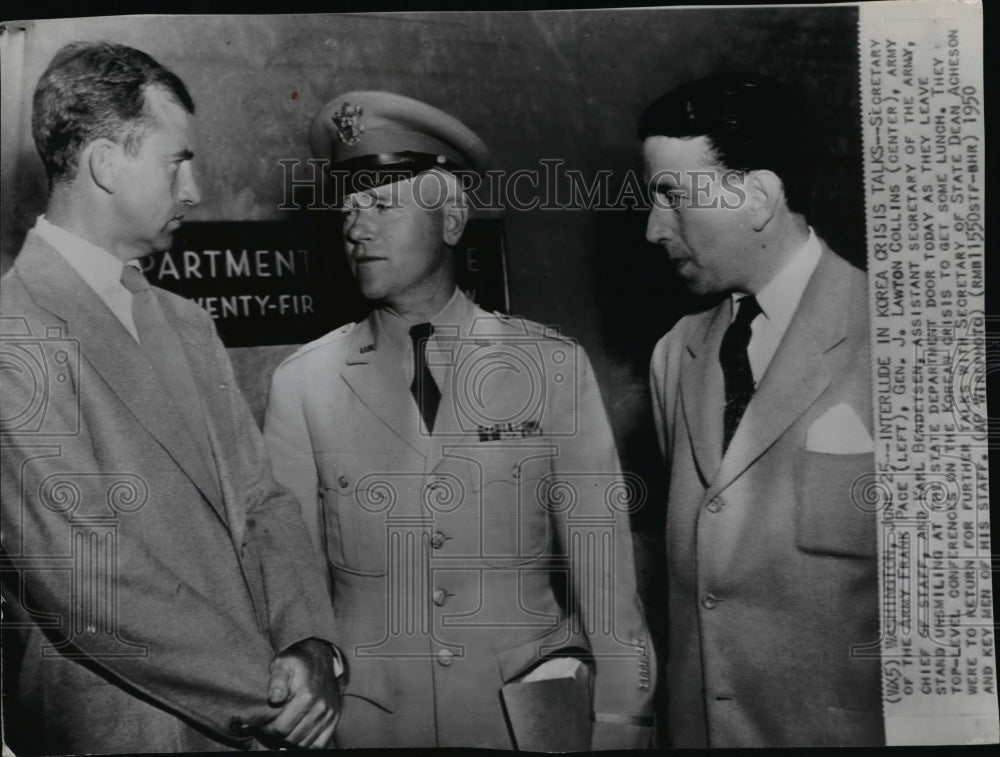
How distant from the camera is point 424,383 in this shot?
→ 229 cm

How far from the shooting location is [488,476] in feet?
7.49

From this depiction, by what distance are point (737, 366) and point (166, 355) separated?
4.38 feet

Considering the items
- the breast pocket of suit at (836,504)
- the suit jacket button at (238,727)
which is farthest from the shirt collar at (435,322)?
the suit jacket button at (238,727)

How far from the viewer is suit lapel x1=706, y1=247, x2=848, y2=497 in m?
2.24

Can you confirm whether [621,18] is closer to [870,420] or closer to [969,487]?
[870,420]

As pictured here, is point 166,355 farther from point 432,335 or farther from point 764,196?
point 764,196

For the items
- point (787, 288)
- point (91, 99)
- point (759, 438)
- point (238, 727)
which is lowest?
point (238, 727)

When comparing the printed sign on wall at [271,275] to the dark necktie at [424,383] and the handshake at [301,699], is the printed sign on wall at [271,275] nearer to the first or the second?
the dark necktie at [424,383]

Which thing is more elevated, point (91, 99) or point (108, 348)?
point (91, 99)

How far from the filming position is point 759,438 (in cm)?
224

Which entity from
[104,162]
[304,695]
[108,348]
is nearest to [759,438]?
[304,695]

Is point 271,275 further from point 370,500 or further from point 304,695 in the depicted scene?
point 304,695

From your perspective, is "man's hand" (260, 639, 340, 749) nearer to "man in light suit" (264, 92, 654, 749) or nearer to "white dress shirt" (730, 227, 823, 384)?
"man in light suit" (264, 92, 654, 749)

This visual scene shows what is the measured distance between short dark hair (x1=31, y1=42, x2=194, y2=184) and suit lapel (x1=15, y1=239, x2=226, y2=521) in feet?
0.68
